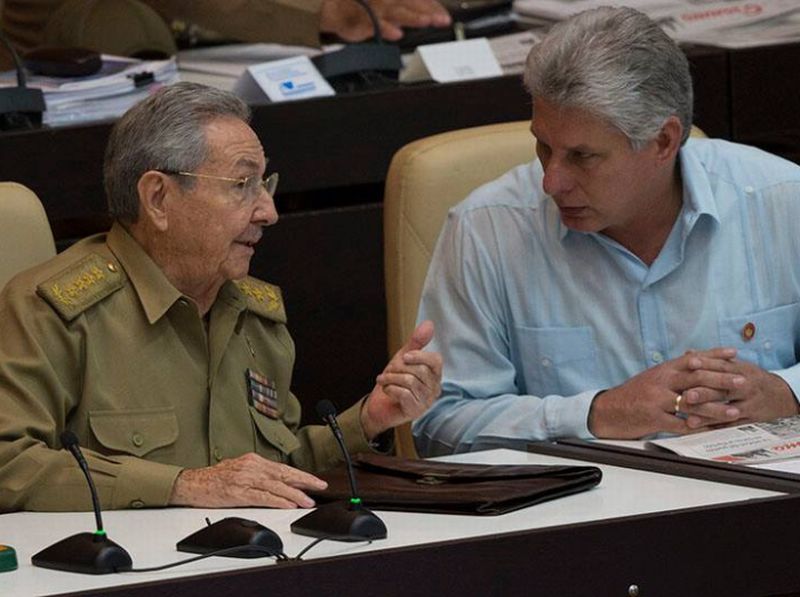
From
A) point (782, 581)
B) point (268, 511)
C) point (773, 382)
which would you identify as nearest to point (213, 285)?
point (268, 511)

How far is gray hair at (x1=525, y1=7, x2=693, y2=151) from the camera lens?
2.79 m

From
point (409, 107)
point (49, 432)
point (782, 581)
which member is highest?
Answer: point (409, 107)

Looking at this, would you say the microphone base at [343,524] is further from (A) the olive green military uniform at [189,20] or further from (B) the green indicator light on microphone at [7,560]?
(A) the olive green military uniform at [189,20]

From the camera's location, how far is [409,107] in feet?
12.4


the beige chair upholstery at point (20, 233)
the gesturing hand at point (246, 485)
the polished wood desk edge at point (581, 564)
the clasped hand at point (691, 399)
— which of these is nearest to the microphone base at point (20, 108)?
the beige chair upholstery at point (20, 233)

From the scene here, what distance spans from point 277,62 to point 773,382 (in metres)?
1.44

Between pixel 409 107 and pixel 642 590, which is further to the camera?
pixel 409 107

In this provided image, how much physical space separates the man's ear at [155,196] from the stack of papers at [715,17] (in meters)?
1.66

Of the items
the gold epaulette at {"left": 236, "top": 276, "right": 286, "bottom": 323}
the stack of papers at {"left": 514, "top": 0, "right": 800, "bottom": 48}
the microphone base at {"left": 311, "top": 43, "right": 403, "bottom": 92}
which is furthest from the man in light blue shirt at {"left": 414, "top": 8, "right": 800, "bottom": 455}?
the stack of papers at {"left": 514, "top": 0, "right": 800, "bottom": 48}

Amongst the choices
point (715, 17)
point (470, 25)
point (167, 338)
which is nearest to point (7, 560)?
point (167, 338)

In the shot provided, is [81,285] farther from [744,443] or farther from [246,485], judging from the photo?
[744,443]

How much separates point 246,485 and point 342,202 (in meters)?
1.48

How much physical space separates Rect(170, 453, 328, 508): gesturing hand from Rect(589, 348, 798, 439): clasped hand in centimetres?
50

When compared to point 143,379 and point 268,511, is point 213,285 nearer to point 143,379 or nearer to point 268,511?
point 143,379
